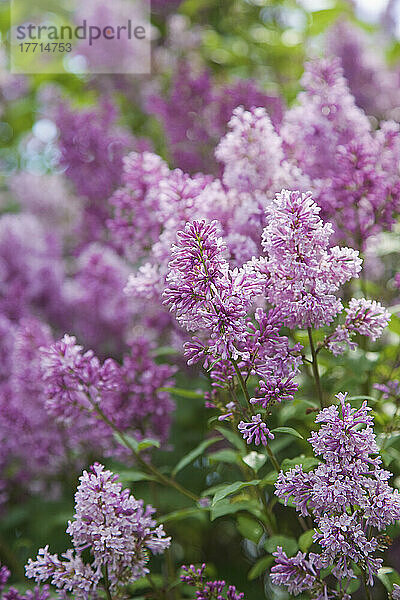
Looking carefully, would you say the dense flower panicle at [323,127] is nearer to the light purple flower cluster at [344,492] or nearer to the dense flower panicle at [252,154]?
the dense flower panicle at [252,154]

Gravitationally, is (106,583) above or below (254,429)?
below

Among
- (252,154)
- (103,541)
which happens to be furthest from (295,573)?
(252,154)

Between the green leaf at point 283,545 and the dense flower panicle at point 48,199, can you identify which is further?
the dense flower panicle at point 48,199

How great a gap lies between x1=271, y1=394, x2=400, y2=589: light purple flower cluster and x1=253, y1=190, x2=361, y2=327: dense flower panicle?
0.13m

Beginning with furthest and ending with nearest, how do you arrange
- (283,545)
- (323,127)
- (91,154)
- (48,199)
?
1. (48,199)
2. (91,154)
3. (323,127)
4. (283,545)

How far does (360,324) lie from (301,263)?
0.15 meters

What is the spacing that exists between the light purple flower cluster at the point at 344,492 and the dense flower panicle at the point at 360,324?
12cm

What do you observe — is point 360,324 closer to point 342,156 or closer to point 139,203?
point 342,156

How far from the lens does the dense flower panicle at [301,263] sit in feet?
3.09

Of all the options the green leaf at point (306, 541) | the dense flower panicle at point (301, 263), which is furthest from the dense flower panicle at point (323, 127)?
the green leaf at point (306, 541)

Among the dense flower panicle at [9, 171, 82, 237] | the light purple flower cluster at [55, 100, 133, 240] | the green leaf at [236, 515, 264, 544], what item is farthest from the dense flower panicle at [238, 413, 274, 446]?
the dense flower panicle at [9, 171, 82, 237]

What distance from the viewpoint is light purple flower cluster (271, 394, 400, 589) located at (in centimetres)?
89

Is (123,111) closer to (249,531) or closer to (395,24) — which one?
(395,24)

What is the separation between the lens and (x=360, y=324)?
1.02m
